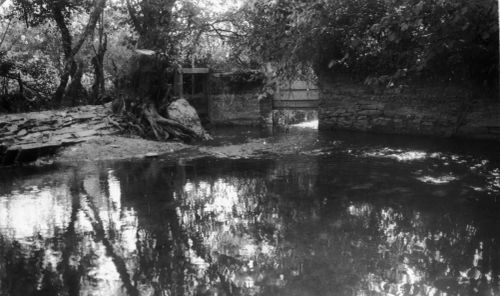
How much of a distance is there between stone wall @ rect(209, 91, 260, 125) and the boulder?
348 cm

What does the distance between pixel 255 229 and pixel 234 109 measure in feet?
39.7

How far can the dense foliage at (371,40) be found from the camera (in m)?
A: 8.77

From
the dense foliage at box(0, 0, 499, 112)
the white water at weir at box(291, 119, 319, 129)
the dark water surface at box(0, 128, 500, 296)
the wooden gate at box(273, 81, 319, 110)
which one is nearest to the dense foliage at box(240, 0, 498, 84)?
the dense foliage at box(0, 0, 499, 112)

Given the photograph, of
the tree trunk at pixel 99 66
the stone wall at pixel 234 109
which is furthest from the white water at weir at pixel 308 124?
the tree trunk at pixel 99 66

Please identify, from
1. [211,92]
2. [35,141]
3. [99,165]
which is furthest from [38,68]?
[99,165]

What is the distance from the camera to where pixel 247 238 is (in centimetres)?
445

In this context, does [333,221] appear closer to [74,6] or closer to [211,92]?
[211,92]

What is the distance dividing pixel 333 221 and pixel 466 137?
7.70 meters

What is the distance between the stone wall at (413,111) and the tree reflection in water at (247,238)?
5160 millimetres

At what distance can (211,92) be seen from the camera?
16.9 m

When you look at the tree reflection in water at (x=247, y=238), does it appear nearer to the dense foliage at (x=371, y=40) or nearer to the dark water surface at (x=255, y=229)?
the dark water surface at (x=255, y=229)

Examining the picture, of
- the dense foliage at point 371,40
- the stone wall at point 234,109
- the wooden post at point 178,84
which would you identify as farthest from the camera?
the stone wall at point 234,109

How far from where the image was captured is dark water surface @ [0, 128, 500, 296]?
3449mm

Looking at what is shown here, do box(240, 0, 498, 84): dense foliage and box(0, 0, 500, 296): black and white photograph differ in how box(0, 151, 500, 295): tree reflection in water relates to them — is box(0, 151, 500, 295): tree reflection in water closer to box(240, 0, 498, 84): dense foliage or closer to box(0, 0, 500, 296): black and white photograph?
box(0, 0, 500, 296): black and white photograph
